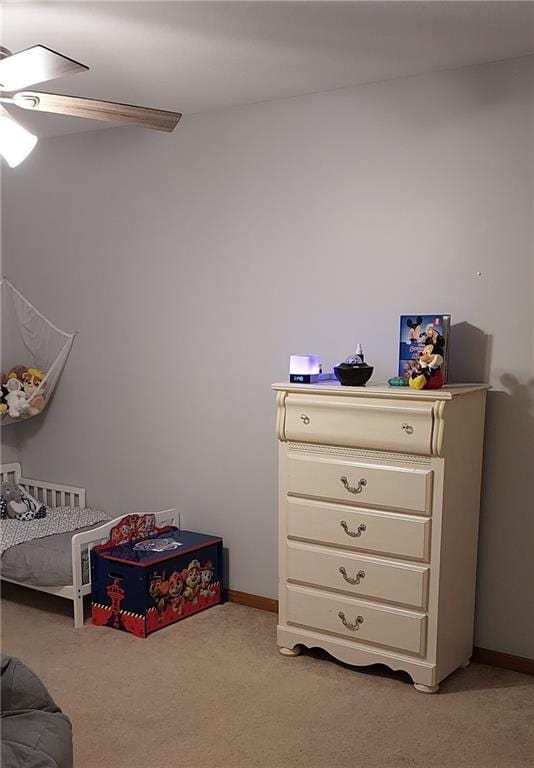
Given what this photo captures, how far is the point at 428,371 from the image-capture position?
3.14 m

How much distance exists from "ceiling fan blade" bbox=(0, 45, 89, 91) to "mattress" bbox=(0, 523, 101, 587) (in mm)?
2312

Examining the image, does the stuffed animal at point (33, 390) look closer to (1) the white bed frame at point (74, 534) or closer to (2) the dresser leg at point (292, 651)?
(1) the white bed frame at point (74, 534)

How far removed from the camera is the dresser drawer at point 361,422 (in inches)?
120

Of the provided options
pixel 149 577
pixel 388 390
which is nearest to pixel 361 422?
pixel 388 390

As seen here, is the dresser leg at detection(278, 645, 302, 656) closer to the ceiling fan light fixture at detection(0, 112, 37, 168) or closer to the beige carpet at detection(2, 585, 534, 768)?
the beige carpet at detection(2, 585, 534, 768)

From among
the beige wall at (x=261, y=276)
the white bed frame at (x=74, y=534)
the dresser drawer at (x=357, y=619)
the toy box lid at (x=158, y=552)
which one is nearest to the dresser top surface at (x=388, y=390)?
the beige wall at (x=261, y=276)

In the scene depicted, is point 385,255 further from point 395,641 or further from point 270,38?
point 395,641

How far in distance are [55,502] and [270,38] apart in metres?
3.00

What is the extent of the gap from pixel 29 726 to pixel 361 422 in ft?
5.78

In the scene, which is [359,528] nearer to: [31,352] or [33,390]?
[33,390]

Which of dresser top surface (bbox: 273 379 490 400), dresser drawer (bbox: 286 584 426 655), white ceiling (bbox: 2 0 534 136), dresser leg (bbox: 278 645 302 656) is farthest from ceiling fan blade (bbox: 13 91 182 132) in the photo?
dresser leg (bbox: 278 645 302 656)

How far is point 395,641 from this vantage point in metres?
3.21

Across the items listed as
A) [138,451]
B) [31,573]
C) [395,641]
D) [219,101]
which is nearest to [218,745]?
[395,641]

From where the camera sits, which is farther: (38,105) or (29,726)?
(38,105)
